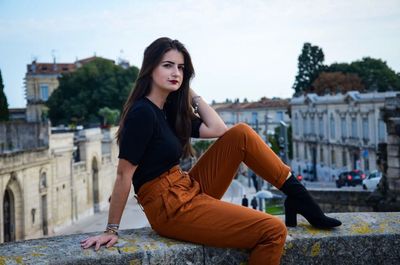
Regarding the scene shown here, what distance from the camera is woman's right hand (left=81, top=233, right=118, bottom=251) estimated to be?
151 inches

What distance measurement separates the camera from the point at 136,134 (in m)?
4.16

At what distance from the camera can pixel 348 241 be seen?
4227mm

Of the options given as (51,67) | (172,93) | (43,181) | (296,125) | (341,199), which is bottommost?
(43,181)

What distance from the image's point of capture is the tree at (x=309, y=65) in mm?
76375

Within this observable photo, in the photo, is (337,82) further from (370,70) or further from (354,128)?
(354,128)

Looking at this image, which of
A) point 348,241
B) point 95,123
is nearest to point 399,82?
point 95,123

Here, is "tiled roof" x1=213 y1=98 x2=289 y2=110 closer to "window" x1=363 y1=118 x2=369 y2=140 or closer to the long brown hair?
"window" x1=363 y1=118 x2=369 y2=140

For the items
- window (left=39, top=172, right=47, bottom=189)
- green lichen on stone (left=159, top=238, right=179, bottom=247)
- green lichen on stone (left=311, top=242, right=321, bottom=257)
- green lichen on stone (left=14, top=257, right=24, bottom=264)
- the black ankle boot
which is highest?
the black ankle boot

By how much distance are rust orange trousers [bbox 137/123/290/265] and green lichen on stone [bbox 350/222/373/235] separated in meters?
0.60

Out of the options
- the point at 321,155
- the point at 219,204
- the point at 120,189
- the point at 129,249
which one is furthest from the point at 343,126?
the point at 129,249

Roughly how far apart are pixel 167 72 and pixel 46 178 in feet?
99.8

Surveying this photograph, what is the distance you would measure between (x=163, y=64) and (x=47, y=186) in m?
30.5

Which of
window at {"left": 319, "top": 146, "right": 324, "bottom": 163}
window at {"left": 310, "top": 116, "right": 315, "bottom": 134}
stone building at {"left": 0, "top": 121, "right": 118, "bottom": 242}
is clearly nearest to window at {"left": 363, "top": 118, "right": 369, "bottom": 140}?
window at {"left": 319, "top": 146, "right": 324, "bottom": 163}

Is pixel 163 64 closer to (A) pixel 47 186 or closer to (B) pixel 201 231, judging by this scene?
(B) pixel 201 231
